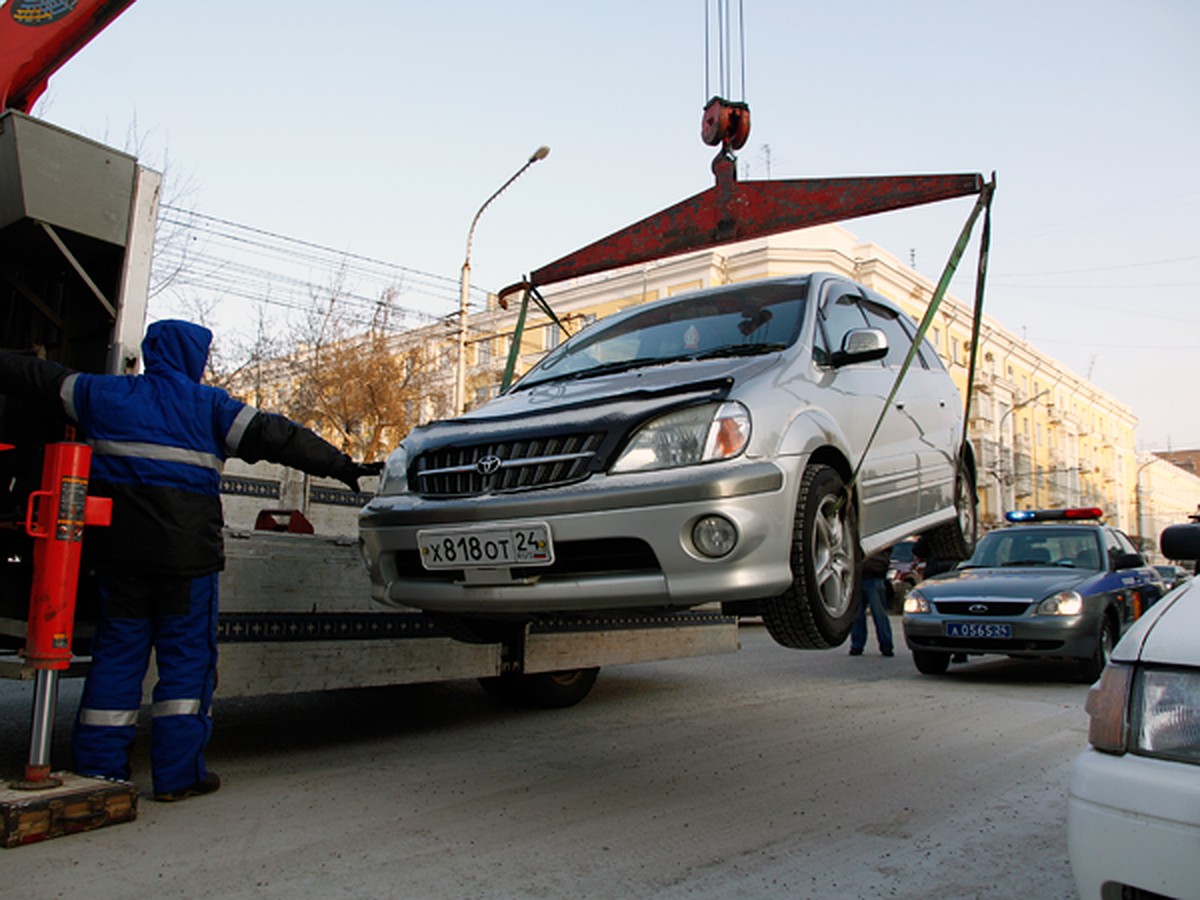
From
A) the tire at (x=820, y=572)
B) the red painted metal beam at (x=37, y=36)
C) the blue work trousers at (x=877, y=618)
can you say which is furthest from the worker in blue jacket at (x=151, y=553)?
the blue work trousers at (x=877, y=618)

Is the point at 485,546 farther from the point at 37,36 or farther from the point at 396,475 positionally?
the point at 37,36

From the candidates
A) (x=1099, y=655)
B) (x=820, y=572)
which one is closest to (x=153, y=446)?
(x=820, y=572)

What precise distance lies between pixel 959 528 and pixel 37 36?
5.85 metres

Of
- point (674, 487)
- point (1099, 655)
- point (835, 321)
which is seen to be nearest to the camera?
point (674, 487)

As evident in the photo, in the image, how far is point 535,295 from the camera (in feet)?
17.9

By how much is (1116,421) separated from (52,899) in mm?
73857

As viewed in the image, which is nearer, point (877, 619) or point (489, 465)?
point (489, 465)

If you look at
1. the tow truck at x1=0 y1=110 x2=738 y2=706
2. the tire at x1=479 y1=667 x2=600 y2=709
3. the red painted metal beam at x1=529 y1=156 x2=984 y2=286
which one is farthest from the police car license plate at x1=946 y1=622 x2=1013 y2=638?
the red painted metal beam at x1=529 y1=156 x2=984 y2=286

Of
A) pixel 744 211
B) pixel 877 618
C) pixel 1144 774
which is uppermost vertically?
pixel 744 211

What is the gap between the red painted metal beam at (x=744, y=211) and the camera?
162 inches

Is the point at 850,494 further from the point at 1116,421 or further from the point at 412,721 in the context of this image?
the point at 1116,421

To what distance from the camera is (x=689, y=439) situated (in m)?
3.07

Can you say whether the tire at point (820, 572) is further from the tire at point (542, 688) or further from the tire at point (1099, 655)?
the tire at point (1099, 655)

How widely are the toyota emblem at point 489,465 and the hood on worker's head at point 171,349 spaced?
1276 millimetres
